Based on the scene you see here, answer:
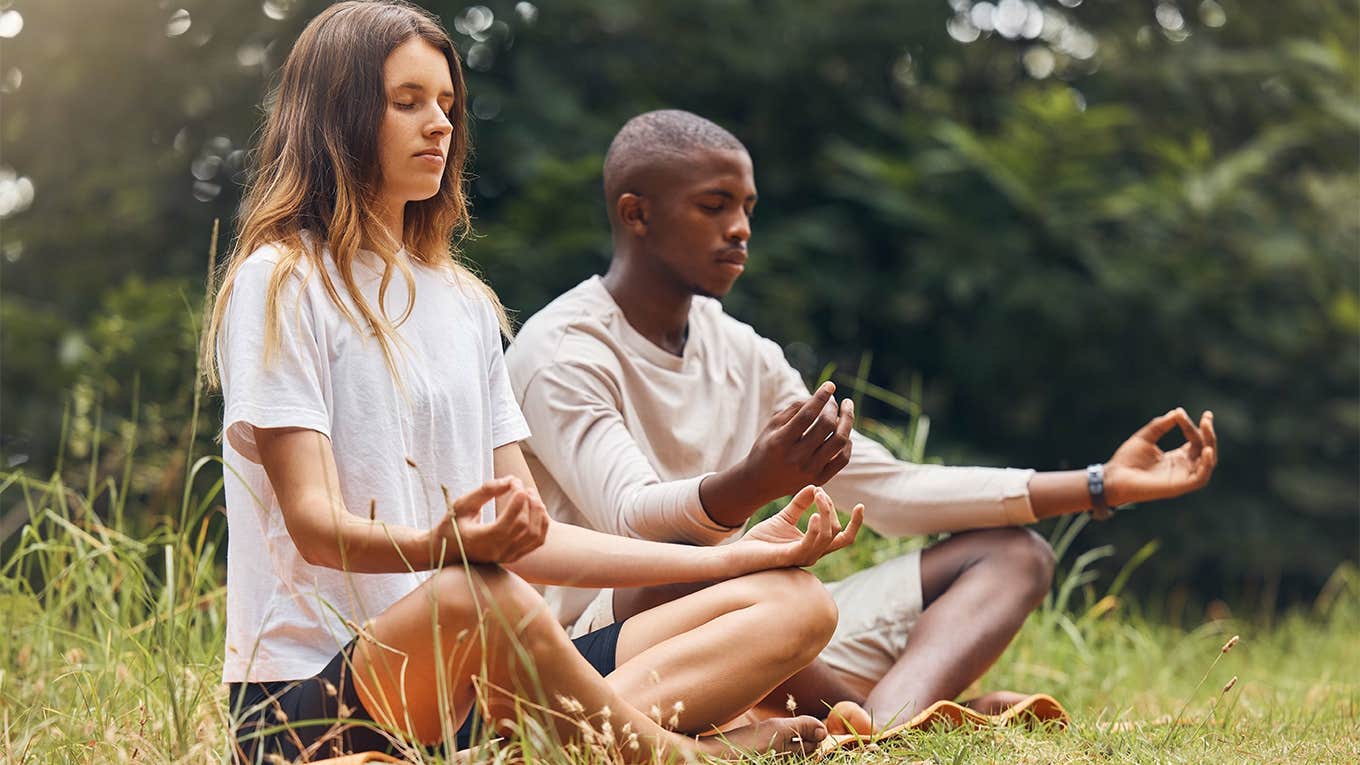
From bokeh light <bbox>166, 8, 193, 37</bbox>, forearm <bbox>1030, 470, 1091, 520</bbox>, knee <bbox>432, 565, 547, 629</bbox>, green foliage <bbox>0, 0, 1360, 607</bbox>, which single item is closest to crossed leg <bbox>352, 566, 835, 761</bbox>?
knee <bbox>432, 565, 547, 629</bbox>

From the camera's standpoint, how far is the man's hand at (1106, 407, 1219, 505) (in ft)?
9.09

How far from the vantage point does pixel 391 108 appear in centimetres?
212

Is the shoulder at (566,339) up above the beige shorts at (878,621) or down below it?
above

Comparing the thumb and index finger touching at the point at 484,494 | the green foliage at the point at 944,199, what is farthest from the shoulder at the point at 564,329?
the green foliage at the point at 944,199

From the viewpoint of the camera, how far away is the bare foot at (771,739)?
214cm

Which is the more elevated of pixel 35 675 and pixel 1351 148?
pixel 1351 148

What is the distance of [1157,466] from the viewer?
9.32 feet

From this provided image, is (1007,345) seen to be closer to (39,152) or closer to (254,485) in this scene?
(39,152)

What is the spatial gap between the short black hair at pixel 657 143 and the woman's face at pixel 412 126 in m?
0.75

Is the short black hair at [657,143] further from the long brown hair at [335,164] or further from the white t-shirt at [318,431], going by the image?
the white t-shirt at [318,431]

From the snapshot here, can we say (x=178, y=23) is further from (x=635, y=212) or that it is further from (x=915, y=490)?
(x=915, y=490)

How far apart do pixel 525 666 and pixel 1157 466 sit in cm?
151

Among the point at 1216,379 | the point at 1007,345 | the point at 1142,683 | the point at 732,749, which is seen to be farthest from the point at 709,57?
the point at 732,749

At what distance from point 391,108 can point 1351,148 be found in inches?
225
